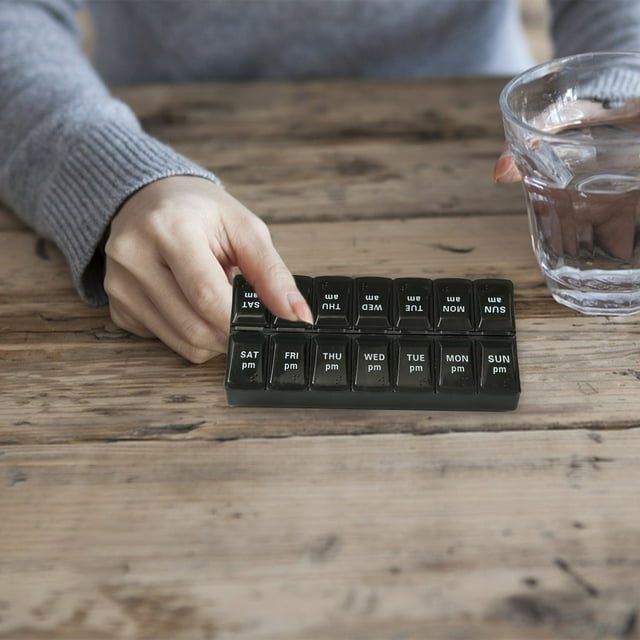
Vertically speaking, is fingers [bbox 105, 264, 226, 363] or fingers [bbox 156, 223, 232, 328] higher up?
fingers [bbox 156, 223, 232, 328]

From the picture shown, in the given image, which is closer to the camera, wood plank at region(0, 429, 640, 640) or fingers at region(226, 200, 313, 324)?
wood plank at region(0, 429, 640, 640)

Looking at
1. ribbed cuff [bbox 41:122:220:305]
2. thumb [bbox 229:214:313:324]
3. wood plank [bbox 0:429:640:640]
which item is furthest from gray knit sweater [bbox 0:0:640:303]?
wood plank [bbox 0:429:640:640]

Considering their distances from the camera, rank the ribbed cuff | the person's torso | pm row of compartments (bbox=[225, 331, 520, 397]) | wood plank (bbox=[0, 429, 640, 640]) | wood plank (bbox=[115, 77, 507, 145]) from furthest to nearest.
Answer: the person's torso, wood plank (bbox=[115, 77, 507, 145]), the ribbed cuff, pm row of compartments (bbox=[225, 331, 520, 397]), wood plank (bbox=[0, 429, 640, 640])

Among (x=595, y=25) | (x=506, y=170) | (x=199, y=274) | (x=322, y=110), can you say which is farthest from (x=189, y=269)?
(x=595, y=25)

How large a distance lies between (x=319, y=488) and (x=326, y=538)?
34 mm

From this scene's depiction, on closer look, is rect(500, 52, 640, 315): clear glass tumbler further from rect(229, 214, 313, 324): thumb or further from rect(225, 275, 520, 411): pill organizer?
rect(229, 214, 313, 324): thumb

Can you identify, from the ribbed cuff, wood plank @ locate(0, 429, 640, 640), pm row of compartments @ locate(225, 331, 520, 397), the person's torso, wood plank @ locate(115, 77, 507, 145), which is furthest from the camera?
the person's torso

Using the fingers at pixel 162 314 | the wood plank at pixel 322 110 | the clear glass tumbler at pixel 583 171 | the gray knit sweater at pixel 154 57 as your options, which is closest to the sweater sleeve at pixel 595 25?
the gray knit sweater at pixel 154 57

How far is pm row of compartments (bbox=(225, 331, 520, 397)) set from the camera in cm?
47

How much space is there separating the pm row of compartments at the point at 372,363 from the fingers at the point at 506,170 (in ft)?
0.49

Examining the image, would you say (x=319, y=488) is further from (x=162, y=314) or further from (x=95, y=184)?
(x=95, y=184)

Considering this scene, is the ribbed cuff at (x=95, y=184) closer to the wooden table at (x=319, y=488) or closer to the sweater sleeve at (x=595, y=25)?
the wooden table at (x=319, y=488)

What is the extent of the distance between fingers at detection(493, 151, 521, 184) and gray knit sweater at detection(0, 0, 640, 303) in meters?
0.23

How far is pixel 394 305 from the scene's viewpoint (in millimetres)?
510
